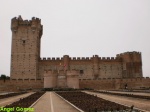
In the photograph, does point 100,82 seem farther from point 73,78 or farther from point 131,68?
point 131,68

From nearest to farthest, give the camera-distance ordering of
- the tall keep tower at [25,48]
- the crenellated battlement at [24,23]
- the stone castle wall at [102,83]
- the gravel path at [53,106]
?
the gravel path at [53,106], the stone castle wall at [102,83], the tall keep tower at [25,48], the crenellated battlement at [24,23]

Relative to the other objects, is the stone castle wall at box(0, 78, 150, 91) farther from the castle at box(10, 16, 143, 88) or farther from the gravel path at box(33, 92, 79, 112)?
the gravel path at box(33, 92, 79, 112)

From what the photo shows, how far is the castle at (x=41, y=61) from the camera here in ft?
165

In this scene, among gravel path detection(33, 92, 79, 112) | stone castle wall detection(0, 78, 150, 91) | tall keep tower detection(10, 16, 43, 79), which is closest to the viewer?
gravel path detection(33, 92, 79, 112)

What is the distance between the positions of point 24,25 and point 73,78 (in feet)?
55.3

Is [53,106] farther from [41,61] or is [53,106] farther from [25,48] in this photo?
[41,61]

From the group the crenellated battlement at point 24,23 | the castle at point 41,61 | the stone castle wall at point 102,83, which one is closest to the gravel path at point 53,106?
the stone castle wall at point 102,83

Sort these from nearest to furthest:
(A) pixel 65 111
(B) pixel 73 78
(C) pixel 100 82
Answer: (A) pixel 65 111 → (B) pixel 73 78 → (C) pixel 100 82

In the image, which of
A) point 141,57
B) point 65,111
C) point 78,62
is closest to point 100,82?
point 78,62

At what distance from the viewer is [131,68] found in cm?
5300

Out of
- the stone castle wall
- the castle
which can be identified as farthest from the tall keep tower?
the stone castle wall

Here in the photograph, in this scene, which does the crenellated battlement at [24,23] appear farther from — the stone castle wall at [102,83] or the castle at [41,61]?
the stone castle wall at [102,83]

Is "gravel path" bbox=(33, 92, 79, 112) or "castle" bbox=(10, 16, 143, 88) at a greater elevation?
"castle" bbox=(10, 16, 143, 88)

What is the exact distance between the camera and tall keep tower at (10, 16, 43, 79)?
5009 centimetres
